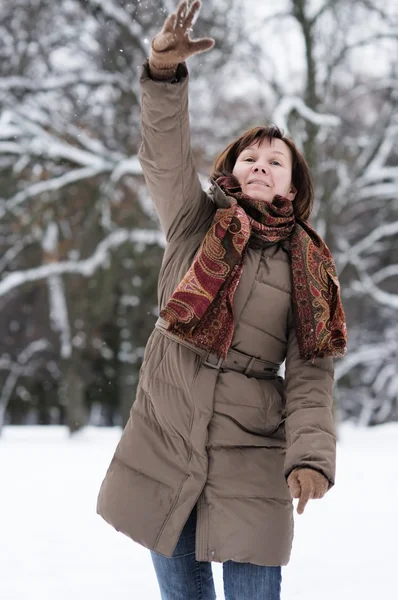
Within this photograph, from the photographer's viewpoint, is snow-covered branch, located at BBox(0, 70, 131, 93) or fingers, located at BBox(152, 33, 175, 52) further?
snow-covered branch, located at BBox(0, 70, 131, 93)

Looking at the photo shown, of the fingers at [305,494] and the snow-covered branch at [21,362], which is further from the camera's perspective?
the snow-covered branch at [21,362]

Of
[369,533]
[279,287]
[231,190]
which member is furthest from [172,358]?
[369,533]

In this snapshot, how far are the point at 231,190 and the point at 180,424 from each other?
27.1 inches

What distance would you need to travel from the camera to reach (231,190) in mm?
2176

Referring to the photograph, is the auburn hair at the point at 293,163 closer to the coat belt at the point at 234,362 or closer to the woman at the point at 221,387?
the woman at the point at 221,387

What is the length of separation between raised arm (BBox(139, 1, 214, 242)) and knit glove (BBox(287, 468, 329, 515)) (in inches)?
28.9

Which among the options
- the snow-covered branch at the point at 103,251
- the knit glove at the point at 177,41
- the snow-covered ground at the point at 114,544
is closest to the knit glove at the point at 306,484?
the knit glove at the point at 177,41

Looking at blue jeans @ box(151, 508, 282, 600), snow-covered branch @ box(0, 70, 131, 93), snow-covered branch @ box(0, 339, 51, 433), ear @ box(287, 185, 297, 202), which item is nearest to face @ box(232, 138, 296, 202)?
ear @ box(287, 185, 297, 202)

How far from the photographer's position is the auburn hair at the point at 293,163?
7.48 feet

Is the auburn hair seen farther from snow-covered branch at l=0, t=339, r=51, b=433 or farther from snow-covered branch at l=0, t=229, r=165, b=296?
snow-covered branch at l=0, t=339, r=51, b=433

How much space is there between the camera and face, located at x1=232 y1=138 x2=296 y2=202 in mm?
2188

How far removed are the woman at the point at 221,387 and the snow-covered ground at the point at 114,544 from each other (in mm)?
1774

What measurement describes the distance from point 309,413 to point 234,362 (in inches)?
9.4

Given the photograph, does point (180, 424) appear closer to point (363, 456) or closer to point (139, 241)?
point (363, 456)
